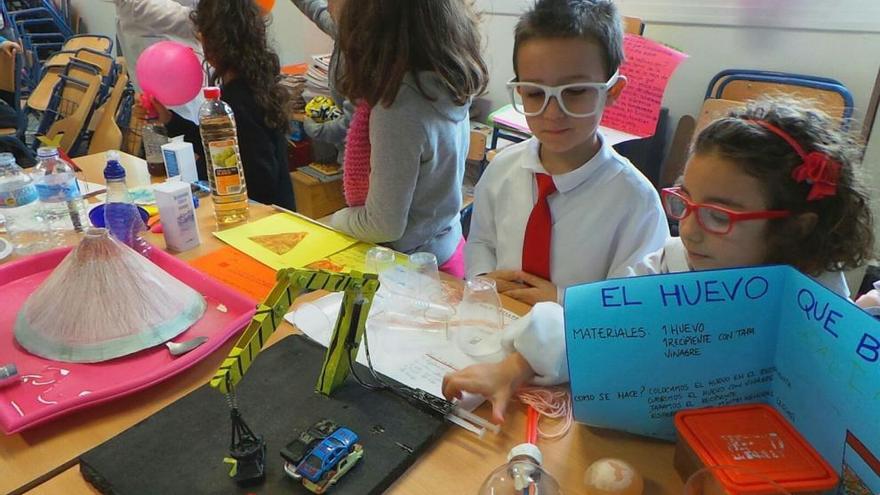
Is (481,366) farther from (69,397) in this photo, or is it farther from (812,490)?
(69,397)

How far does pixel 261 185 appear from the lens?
198 cm

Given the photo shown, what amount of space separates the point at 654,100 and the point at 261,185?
161cm

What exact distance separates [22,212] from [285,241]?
0.70 m

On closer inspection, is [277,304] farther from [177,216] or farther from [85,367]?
[177,216]

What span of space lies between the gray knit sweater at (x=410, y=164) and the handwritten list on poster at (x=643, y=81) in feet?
3.83

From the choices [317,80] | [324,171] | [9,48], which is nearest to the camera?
[317,80]

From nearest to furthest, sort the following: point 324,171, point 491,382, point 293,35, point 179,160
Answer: point 491,382 → point 179,160 → point 324,171 → point 293,35

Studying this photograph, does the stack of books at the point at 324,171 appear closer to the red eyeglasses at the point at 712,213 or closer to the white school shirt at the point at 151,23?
the white school shirt at the point at 151,23

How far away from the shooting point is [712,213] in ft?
2.89

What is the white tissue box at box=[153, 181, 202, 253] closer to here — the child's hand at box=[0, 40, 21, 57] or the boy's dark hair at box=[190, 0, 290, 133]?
the boy's dark hair at box=[190, 0, 290, 133]

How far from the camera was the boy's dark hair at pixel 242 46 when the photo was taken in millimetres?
1833

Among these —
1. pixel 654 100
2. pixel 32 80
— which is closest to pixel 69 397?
pixel 654 100

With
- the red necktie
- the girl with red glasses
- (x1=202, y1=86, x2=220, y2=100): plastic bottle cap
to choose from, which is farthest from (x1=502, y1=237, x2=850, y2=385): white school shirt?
(x1=202, y1=86, x2=220, y2=100): plastic bottle cap

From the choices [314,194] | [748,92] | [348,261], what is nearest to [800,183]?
[348,261]
